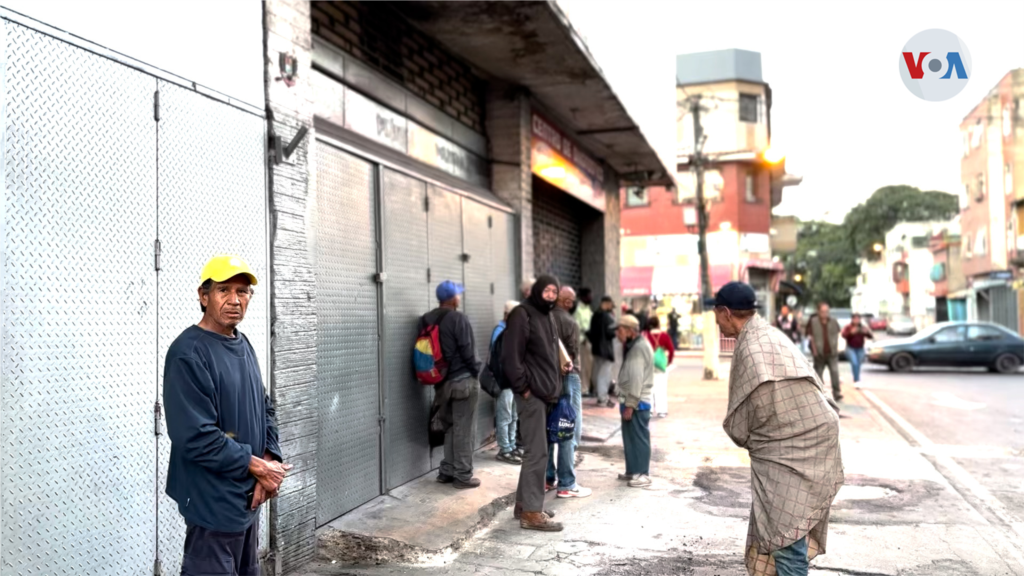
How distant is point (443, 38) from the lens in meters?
8.67

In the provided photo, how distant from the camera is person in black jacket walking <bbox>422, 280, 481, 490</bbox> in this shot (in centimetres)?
702

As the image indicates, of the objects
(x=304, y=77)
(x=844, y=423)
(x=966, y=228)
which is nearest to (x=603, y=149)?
(x=844, y=423)

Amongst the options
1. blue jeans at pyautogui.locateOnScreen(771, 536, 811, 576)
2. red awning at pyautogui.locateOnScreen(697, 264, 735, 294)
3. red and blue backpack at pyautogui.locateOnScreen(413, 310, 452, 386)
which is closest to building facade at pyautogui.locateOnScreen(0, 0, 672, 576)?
red and blue backpack at pyautogui.locateOnScreen(413, 310, 452, 386)

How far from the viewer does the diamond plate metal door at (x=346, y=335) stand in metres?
5.78

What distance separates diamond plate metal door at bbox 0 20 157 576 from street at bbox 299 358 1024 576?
1.75 metres

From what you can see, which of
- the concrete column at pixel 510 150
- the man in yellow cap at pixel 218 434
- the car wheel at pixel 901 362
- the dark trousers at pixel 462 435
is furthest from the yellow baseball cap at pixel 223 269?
the car wheel at pixel 901 362

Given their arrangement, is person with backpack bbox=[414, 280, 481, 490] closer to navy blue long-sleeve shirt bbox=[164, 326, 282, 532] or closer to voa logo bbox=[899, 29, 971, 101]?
navy blue long-sleeve shirt bbox=[164, 326, 282, 532]

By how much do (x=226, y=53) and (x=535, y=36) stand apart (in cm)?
434

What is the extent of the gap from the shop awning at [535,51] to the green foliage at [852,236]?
64590 mm

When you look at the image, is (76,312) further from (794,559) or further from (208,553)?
(794,559)

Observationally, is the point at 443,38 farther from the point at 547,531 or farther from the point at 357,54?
the point at 547,531

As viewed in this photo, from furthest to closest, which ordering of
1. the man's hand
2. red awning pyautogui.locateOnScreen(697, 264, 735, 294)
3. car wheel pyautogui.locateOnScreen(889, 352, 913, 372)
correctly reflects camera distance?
red awning pyautogui.locateOnScreen(697, 264, 735, 294)
car wheel pyautogui.locateOnScreen(889, 352, 913, 372)
the man's hand

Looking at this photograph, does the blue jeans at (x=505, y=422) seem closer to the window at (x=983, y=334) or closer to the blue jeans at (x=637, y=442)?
the blue jeans at (x=637, y=442)

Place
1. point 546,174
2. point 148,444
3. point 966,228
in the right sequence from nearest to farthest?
point 148,444
point 546,174
point 966,228
